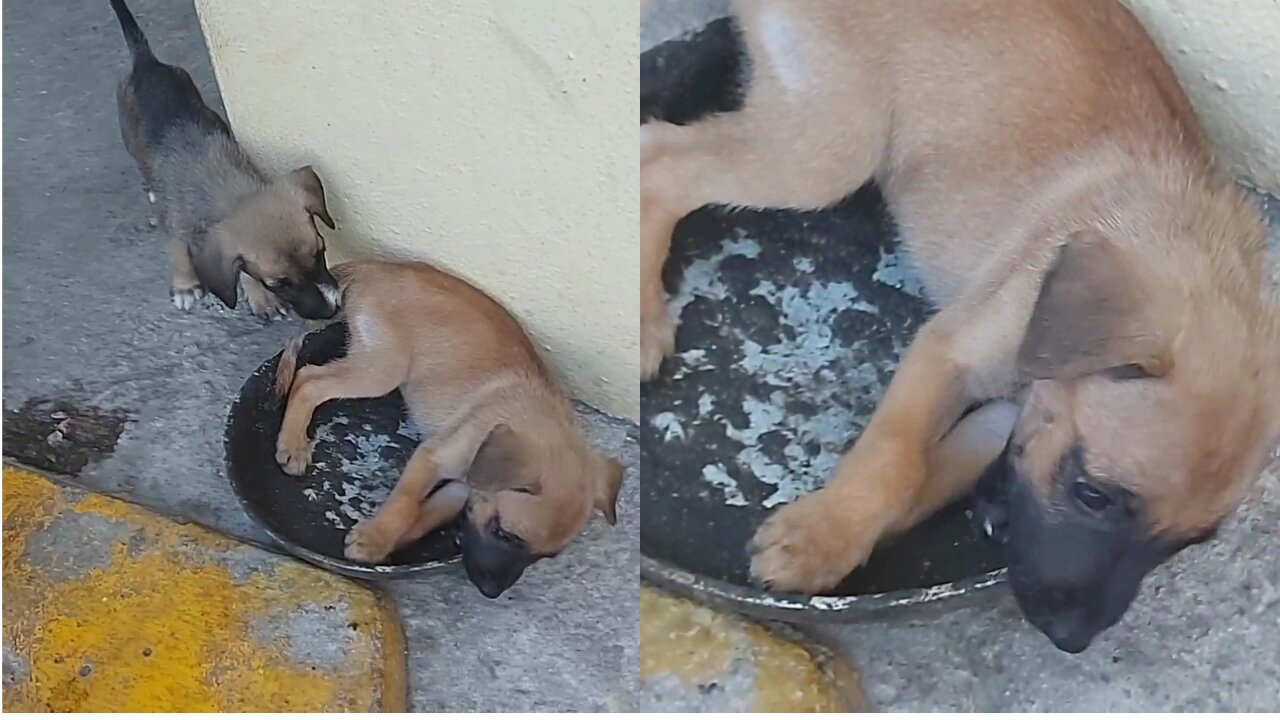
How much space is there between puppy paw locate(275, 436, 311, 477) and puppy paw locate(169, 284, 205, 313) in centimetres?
17

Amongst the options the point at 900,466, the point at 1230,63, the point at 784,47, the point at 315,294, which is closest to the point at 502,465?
the point at 315,294

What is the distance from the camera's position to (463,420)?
1214mm

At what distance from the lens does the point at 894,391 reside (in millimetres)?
1153

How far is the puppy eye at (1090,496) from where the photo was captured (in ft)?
3.45

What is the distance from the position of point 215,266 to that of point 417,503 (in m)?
0.33

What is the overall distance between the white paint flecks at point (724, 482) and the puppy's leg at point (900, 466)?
37 millimetres

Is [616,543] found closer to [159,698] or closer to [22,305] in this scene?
[159,698]

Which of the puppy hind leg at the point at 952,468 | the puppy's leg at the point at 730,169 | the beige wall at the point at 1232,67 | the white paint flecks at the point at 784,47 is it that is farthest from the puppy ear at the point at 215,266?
the beige wall at the point at 1232,67

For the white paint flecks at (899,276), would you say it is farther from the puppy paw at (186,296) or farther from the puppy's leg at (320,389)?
the puppy paw at (186,296)

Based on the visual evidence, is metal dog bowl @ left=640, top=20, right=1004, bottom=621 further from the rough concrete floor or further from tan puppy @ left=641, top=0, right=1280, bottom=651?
the rough concrete floor

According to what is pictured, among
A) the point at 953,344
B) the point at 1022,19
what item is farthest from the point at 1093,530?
the point at 1022,19

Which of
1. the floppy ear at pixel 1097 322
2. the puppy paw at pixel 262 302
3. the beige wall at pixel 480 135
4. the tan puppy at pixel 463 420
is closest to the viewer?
the floppy ear at pixel 1097 322

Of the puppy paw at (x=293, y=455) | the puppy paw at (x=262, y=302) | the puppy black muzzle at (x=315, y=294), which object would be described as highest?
the puppy black muzzle at (x=315, y=294)

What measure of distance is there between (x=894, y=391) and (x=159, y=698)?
2.49ft
